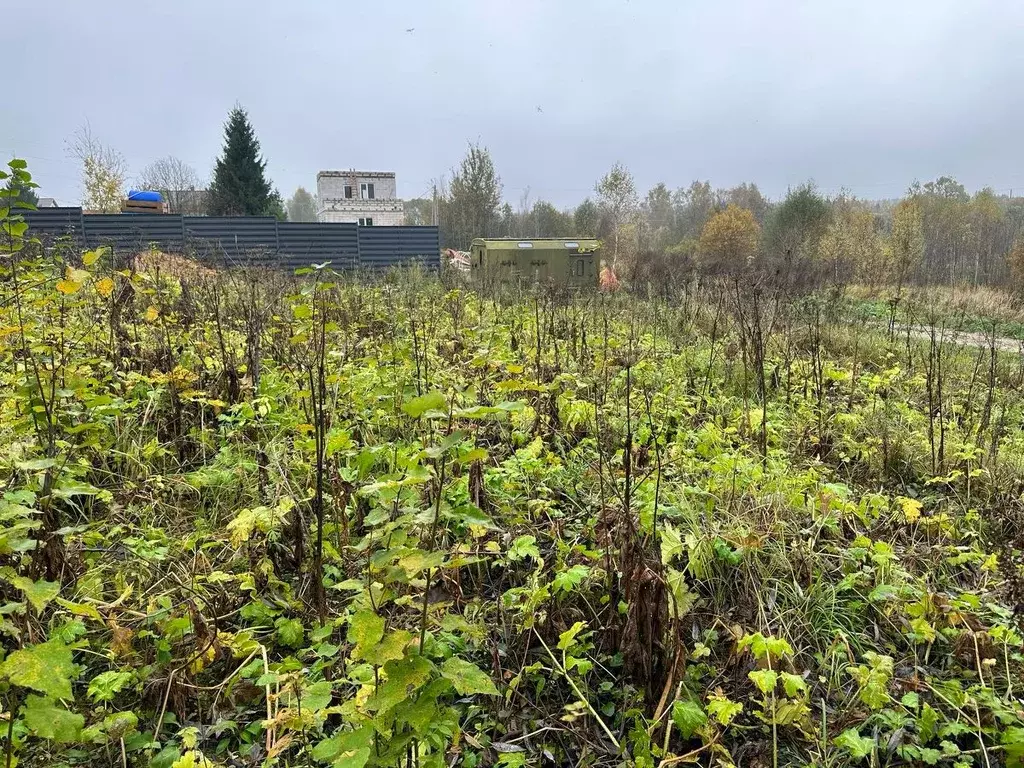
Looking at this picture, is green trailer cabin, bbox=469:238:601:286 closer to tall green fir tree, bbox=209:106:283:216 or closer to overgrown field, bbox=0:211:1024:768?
overgrown field, bbox=0:211:1024:768

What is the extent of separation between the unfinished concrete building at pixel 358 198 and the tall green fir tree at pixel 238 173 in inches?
556

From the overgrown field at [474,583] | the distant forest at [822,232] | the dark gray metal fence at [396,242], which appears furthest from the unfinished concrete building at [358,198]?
the overgrown field at [474,583]

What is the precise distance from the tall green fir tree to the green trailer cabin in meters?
19.0

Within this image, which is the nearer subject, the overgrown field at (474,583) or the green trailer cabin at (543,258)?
the overgrown field at (474,583)

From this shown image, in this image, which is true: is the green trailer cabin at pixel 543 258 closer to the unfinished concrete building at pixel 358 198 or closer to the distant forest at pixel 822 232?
the distant forest at pixel 822 232

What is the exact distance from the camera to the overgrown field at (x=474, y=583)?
58.4 inches

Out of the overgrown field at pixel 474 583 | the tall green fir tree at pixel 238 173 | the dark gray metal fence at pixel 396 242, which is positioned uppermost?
the tall green fir tree at pixel 238 173

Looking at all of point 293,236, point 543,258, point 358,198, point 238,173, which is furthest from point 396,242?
point 358,198

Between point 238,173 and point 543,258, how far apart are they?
21.4 metres

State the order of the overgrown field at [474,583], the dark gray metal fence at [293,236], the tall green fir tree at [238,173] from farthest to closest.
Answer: the tall green fir tree at [238,173]
the dark gray metal fence at [293,236]
the overgrown field at [474,583]

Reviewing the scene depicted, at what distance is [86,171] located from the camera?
85.5 feet

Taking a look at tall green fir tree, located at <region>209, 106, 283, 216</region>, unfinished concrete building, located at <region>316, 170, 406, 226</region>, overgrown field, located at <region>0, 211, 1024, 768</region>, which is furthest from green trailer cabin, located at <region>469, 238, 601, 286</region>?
unfinished concrete building, located at <region>316, 170, 406, 226</region>

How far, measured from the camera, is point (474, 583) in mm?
2363

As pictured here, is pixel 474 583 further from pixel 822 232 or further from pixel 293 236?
pixel 822 232
